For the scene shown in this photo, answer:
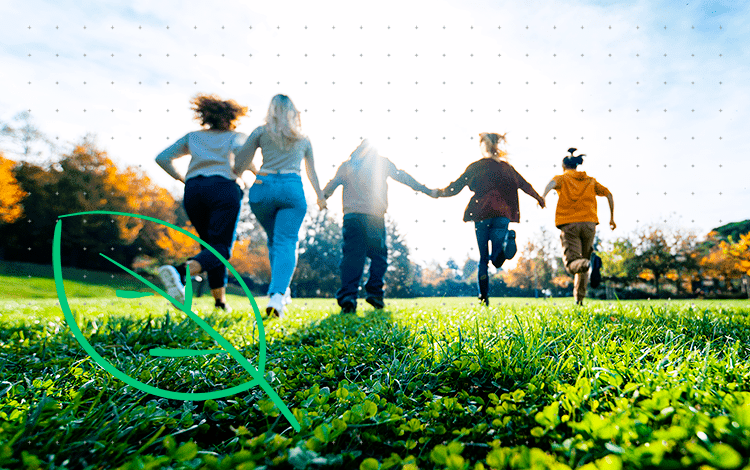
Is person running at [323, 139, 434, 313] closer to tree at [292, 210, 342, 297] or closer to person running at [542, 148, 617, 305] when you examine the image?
person running at [542, 148, 617, 305]

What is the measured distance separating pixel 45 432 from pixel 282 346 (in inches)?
47.6

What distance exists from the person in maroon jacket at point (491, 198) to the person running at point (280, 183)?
2.19m

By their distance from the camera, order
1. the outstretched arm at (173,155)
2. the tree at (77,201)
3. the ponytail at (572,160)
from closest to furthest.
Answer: the outstretched arm at (173,155) < the ponytail at (572,160) < the tree at (77,201)

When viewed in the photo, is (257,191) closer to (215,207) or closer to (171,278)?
(215,207)

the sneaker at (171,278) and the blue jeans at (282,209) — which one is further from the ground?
the blue jeans at (282,209)

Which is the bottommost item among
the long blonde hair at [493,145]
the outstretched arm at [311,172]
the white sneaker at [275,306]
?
the white sneaker at [275,306]

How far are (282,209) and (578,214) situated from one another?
Answer: 3.95 m

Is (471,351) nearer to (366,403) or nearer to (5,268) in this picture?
(366,403)

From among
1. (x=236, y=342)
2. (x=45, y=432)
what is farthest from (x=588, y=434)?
(x=236, y=342)

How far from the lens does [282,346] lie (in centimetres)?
215

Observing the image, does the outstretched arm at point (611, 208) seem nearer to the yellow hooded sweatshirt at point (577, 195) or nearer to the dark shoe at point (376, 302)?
the yellow hooded sweatshirt at point (577, 195)

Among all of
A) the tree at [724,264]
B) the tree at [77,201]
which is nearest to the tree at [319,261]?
the tree at [77,201]

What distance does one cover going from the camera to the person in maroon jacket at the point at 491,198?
5.08m

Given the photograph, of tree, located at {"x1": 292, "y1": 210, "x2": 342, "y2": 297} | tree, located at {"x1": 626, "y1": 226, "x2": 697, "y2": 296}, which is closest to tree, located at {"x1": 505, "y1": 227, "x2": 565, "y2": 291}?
tree, located at {"x1": 626, "y1": 226, "x2": 697, "y2": 296}
